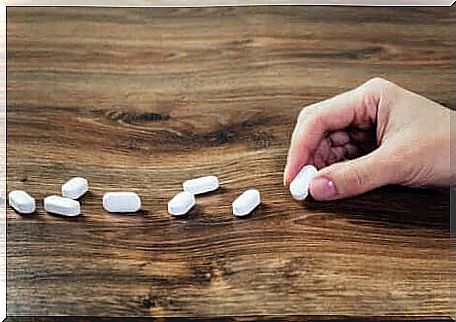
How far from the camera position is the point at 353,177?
89 centimetres

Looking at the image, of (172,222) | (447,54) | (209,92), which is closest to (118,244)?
(172,222)

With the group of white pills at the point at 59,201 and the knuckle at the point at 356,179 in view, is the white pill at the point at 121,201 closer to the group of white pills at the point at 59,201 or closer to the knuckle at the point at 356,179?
the group of white pills at the point at 59,201

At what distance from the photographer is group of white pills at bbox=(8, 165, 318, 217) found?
2.92 feet

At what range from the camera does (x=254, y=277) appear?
→ 0.88m

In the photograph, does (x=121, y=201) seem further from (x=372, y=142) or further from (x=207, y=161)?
(x=372, y=142)

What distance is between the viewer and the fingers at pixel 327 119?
0.90 meters

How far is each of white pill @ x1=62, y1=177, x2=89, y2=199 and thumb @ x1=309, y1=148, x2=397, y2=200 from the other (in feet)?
0.70

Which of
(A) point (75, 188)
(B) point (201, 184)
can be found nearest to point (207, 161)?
(B) point (201, 184)

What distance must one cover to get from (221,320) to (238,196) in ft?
0.38

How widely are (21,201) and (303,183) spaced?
10.4 inches

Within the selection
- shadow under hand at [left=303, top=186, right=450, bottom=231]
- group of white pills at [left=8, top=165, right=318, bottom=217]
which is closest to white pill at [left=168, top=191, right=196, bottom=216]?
group of white pills at [left=8, top=165, right=318, bottom=217]

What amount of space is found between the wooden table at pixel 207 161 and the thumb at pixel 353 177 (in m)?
0.01

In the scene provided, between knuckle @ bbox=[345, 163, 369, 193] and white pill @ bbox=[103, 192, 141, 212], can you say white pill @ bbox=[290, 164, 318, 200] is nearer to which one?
knuckle @ bbox=[345, 163, 369, 193]

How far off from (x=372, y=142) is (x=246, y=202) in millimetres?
133
